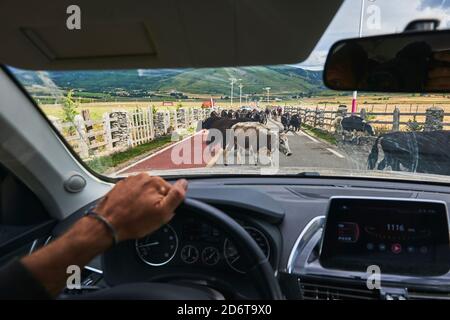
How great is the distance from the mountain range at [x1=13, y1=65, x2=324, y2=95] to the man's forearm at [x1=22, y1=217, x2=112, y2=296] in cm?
207

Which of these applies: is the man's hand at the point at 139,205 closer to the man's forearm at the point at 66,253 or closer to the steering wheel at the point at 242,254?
Answer: the man's forearm at the point at 66,253

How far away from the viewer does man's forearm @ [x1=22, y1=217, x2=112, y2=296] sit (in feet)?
4.21

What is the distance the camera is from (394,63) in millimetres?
2381

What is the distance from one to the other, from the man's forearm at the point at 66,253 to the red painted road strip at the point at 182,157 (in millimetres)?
2353

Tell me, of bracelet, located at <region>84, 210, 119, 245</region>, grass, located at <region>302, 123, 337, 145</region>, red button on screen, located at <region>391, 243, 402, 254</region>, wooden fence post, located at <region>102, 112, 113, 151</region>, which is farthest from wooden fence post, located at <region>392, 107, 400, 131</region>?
bracelet, located at <region>84, 210, 119, 245</region>

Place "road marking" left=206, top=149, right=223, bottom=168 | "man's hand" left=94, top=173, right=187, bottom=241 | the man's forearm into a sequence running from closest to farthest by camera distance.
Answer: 1. the man's forearm
2. "man's hand" left=94, top=173, right=187, bottom=241
3. "road marking" left=206, top=149, right=223, bottom=168

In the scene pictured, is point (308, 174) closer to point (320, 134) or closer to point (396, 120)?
point (320, 134)

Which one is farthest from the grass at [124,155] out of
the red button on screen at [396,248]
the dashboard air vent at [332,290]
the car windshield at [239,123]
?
the red button on screen at [396,248]

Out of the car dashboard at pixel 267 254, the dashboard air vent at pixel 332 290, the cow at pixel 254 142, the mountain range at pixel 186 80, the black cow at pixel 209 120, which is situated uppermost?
the mountain range at pixel 186 80

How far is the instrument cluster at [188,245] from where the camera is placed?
279 cm

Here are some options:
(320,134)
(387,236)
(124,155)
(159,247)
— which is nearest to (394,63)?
(387,236)

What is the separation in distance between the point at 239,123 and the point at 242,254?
6.63ft

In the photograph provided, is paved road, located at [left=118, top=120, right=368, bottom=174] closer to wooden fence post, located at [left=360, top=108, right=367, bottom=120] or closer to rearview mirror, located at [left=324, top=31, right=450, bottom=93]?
wooden fence post, located at [left=360, top=108, right=367, bottom=120]
